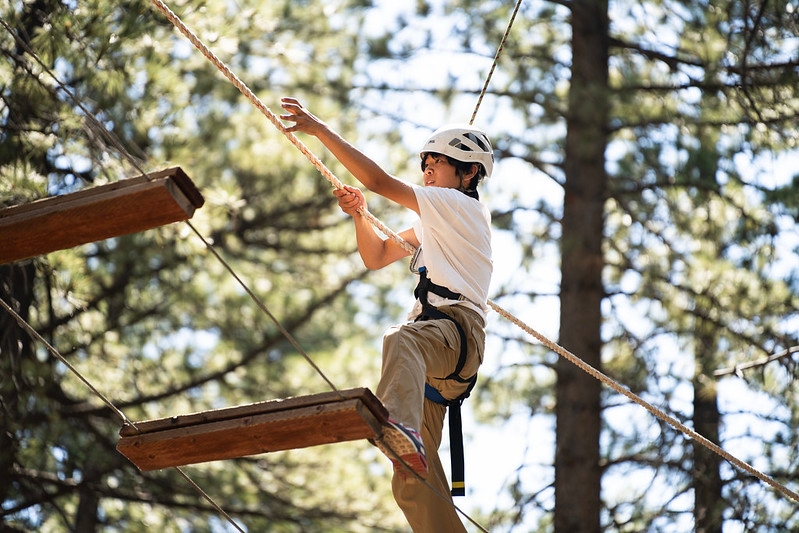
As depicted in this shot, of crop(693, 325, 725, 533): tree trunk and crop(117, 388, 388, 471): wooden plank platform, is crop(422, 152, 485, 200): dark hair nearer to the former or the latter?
crop(117, 388, 388, 471): wooden plank platform

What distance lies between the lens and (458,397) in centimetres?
456

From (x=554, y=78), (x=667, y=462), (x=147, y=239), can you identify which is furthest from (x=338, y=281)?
(x=667, y=462)

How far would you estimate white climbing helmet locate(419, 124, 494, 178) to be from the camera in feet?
15.4

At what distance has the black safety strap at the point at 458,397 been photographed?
4371mm

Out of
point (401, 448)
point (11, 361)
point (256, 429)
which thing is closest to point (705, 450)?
point (11, 361)

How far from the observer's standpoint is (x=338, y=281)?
36.1ft

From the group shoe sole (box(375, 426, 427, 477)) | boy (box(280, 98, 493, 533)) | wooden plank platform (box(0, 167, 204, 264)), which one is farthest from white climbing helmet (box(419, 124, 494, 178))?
shoe sole (box(375, 426, 427, 477))

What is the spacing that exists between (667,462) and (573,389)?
2.49 feet

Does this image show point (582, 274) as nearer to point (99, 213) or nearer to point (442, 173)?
point (442, 173)

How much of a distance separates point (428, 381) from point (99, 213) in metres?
1.36

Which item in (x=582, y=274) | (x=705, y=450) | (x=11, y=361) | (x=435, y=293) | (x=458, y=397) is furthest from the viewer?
(x=582, y=274)

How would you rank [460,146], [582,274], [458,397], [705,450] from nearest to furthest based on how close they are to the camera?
[458,397] → [460,146] → [705,450] → [582,274]

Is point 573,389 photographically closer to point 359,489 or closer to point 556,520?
point 556,520

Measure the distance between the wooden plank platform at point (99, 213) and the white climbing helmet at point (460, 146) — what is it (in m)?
1.18
